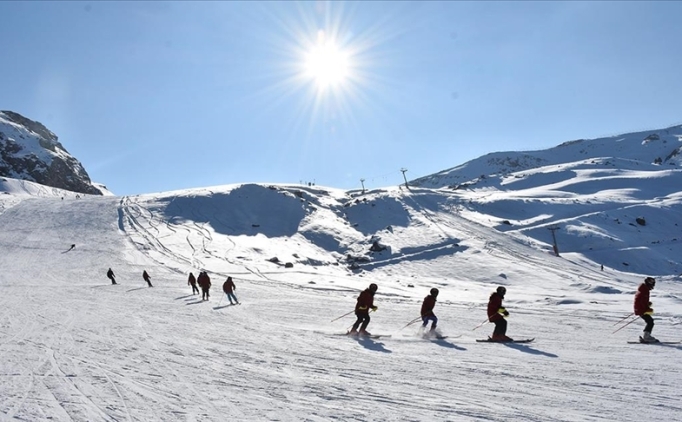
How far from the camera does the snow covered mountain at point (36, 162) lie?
440 ft

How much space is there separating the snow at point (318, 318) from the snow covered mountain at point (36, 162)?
83699 millimetres

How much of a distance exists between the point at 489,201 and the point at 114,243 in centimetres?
5037

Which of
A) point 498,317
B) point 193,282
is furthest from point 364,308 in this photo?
point 193,282

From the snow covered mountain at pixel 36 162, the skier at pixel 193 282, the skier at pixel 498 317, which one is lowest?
the skier at pixel 498 317

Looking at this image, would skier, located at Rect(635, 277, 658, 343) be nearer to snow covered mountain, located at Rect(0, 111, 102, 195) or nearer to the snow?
the snow

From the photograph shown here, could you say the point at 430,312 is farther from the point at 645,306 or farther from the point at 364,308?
the point at 645,306

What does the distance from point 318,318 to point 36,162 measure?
149443 mm

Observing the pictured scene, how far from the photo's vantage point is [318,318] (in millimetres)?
18109

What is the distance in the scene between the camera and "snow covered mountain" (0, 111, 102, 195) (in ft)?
440

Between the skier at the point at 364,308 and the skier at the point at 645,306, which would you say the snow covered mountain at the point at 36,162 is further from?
the skier at the point at 645,306

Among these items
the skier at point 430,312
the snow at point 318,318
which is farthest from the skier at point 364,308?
the skier at point 430,312

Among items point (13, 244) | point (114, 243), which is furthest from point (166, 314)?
point (13, 244)

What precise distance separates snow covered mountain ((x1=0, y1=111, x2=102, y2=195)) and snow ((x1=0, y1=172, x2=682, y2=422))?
83.7m

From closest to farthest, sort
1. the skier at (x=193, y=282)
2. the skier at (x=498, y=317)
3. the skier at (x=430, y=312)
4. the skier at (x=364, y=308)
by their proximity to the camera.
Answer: the skier at (x=498, y=317) < the skier at (x=430, y=312) < the skier at (x=364, y=308) < the skier at (x=193, y=282)
